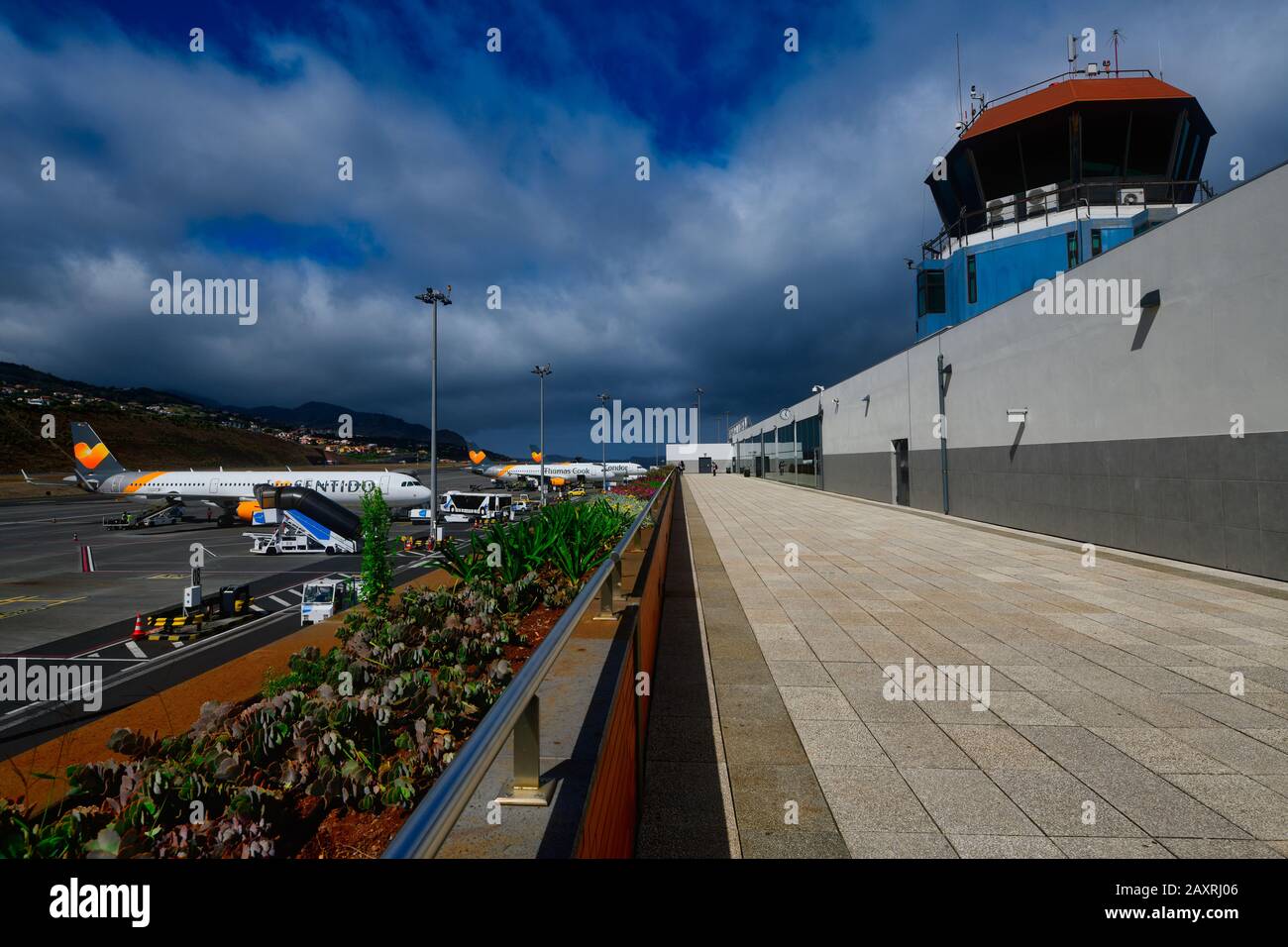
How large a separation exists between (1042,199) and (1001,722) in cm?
2885

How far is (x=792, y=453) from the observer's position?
144 ft

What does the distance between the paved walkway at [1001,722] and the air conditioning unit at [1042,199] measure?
22323mm

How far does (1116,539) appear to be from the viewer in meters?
12.3

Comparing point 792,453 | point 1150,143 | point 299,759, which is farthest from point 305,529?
point 1150,143

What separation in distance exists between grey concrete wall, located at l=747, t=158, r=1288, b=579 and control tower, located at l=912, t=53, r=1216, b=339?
12023 mm

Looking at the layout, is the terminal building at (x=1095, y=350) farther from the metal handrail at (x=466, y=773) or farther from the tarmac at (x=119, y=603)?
the tarmac at (x=119, y=603)

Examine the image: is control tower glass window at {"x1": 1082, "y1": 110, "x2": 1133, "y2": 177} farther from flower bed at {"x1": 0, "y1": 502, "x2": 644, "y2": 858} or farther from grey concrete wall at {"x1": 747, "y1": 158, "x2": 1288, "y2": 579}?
flower bed at {"x1": 0, "y1": 502, "x2": 644, "y2": 858}

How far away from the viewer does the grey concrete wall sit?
30.0 ft

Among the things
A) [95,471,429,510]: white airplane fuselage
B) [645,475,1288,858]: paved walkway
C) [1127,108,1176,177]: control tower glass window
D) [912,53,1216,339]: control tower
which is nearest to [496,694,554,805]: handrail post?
[645,475,1288,858]: paved walkway

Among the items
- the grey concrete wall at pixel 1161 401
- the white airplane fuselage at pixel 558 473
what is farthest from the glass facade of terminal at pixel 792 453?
the white airplane fuselage at pixel 558 473

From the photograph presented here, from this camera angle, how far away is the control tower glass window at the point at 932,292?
101ft

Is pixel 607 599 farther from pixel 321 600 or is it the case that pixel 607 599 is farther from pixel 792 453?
pixel 792 453
